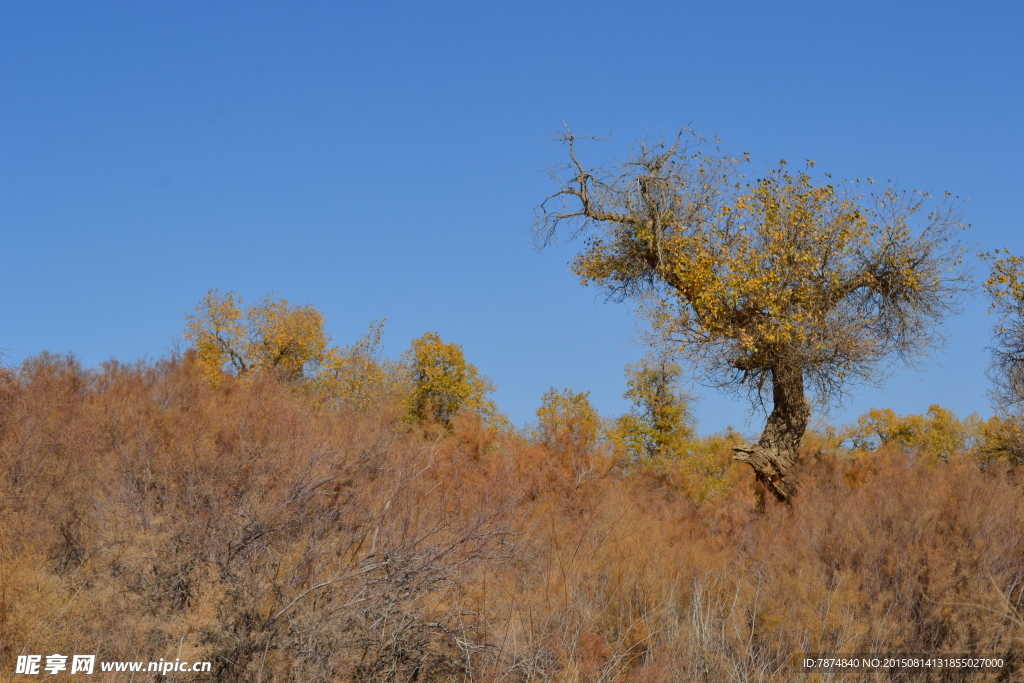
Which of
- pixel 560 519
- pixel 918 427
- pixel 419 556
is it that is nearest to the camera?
pixel 419 556

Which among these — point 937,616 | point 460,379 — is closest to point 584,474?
point 937,616

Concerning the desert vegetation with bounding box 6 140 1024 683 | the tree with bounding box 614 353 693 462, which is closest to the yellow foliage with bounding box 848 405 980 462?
the tree with bounding box 614 353 693 462

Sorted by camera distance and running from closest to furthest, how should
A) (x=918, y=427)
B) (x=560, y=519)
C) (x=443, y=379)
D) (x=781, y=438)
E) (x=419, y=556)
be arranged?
1. (x=419, y=556)
2. (x=560, y=519)
3. (x=781, y=438)
4. (x=443, y=379)
5. (x=918, y=427)

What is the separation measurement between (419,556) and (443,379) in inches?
933

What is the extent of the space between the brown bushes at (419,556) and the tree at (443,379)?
16.1 meters

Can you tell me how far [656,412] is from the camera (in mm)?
33469

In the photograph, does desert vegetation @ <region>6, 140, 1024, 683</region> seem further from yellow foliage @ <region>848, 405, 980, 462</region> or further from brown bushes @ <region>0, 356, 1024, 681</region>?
yellow foliage @ <region>848, 405, 980, 462</region>

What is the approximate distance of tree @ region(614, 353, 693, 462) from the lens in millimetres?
32844

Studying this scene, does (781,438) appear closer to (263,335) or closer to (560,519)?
(560,519)


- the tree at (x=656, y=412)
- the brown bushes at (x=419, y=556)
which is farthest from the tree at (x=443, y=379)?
the brown bushes at (x=419, y=556)

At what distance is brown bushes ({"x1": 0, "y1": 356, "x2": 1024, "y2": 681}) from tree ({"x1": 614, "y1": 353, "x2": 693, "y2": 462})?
58.6 ft

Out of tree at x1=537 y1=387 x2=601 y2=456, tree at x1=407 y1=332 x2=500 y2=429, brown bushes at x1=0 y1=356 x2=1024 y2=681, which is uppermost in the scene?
tree at x1=407 y1=332 x2=500 y2=429

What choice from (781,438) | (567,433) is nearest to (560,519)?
(567,433)

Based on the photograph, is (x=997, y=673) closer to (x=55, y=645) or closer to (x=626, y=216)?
(x=55, y=645)
